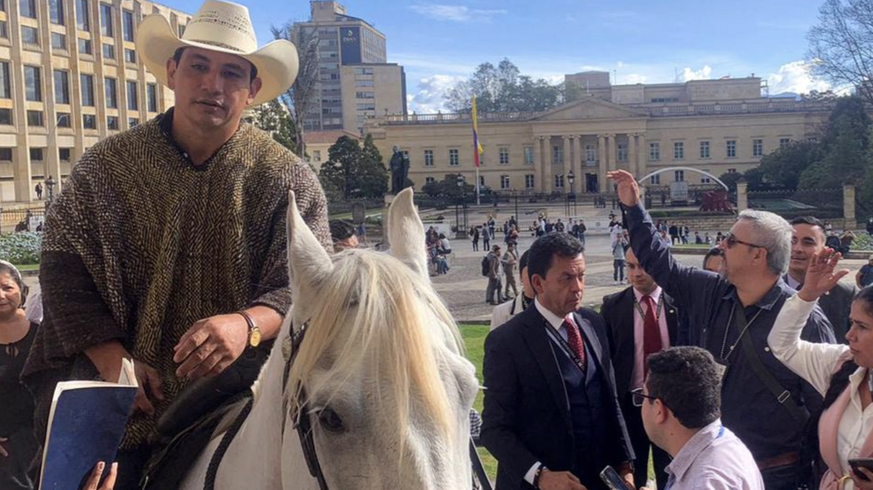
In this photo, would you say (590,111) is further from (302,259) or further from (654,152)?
(302,259)

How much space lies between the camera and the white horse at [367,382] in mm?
1452

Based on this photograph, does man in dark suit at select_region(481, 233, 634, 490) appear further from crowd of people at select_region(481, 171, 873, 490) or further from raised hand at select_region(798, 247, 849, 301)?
raised hand at select_region(798, 247, 849, 301)

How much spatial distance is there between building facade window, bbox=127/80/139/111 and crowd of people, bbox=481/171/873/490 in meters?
59.5

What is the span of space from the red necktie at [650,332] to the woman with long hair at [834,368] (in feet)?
3.73

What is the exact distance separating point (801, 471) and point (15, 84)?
54.6 metres

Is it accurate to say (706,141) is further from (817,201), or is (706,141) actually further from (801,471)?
(801,471)

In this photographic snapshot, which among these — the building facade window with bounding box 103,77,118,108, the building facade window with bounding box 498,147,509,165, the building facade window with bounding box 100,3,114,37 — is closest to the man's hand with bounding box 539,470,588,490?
the building facade window with bounding box 103,77,118,108

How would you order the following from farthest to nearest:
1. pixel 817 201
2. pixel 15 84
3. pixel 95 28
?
pixel 95 28, pixel 15 84, pixel 817 201

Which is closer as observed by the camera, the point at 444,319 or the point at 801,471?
the point at 444,319

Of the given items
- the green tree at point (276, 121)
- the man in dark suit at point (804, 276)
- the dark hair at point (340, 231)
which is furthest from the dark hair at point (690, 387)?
the green tree at point (276, 121)

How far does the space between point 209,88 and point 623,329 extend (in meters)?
3.09

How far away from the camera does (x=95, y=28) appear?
178 feet

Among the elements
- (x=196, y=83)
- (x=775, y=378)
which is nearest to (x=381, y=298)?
(x=196, y=83)

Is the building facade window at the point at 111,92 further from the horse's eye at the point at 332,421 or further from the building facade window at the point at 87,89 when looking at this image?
the horse's eye at the point at 332,421
